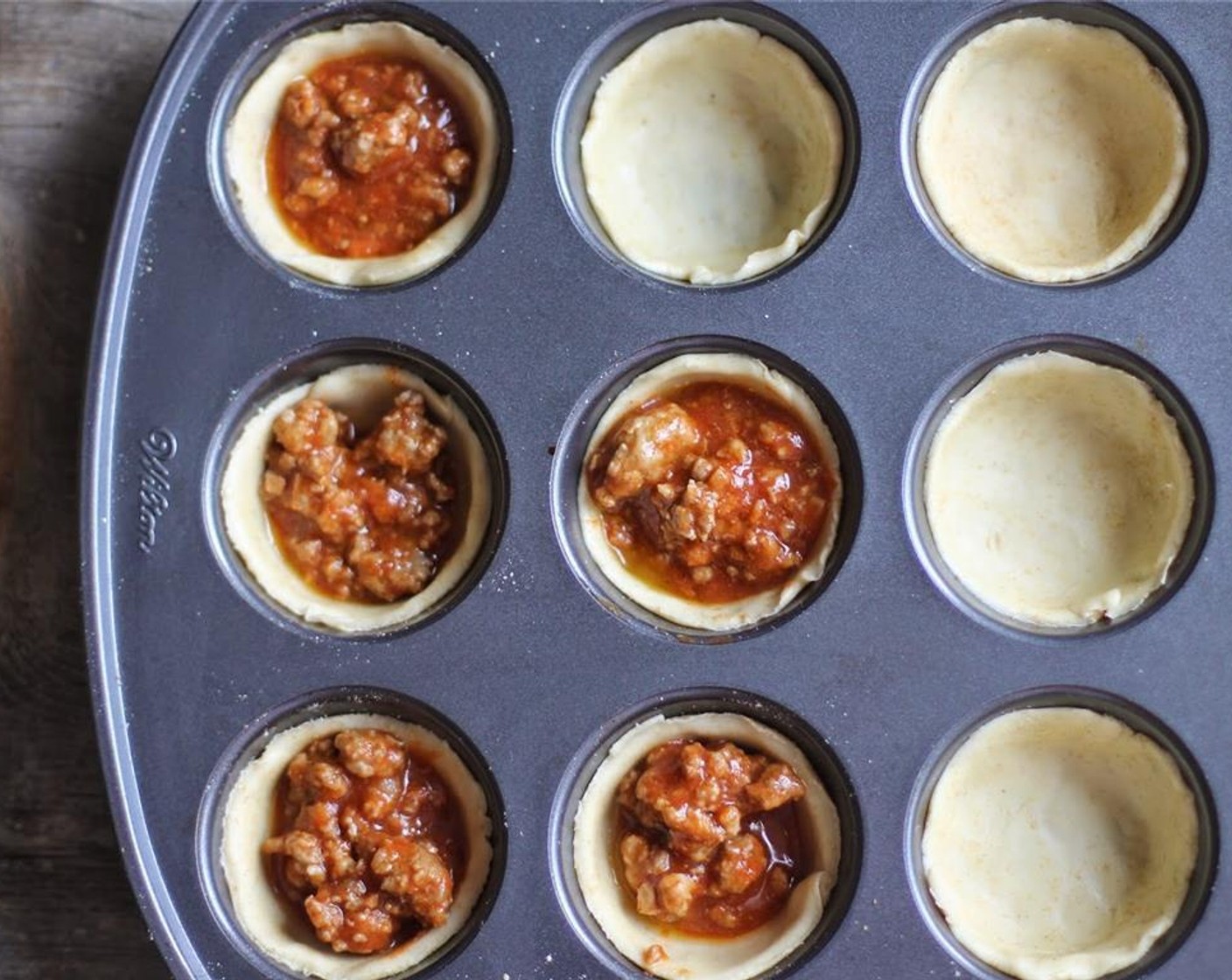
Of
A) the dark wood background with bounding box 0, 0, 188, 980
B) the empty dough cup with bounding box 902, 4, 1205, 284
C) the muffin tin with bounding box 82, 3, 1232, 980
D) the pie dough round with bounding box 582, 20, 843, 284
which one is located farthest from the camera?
the dark wood background with bounding box 0, 0, 188, 980

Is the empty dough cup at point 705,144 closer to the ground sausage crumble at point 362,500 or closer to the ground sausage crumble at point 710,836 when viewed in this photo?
the ground sausage crumble at point 362,500

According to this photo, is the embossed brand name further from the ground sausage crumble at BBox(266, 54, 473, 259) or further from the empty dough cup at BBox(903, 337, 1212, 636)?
the empty dough cup at BBox(903, 337, 1212, 636)

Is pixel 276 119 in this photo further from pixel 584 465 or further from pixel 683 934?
pixel 683 934

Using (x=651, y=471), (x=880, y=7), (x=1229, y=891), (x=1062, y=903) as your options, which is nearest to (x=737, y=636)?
(x=651, y=471)

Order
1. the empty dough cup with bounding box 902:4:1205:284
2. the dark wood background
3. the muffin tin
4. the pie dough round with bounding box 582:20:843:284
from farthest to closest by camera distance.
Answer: the dark wood background
the pie dough round with bounding box 582:20:843:284
the empty dough cup with bounding box 902:4:1205:284
the muffin tin

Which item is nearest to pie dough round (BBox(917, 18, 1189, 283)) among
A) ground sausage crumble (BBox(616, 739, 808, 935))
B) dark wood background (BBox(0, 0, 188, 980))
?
ground sausage crumble (BBox(616, 739, 808, 935))

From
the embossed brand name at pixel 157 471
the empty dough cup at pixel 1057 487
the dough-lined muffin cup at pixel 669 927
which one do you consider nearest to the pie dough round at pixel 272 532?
the embossed brand name at pixel 157 471
